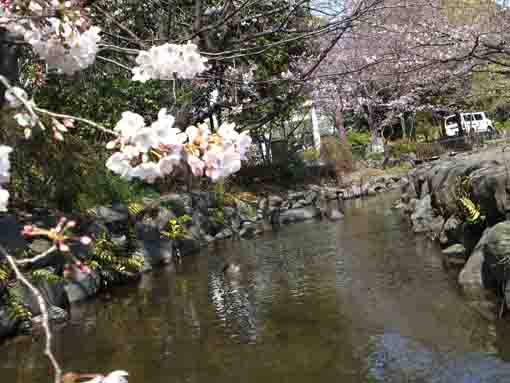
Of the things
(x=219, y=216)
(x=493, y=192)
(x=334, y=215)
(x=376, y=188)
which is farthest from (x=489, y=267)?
(x=376, y=188)

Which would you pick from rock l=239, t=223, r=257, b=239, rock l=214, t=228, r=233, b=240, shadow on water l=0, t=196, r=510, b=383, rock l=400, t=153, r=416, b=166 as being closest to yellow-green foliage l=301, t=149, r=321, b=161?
rock l=400, t=153, r=416, b=166

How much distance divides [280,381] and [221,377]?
0.45m

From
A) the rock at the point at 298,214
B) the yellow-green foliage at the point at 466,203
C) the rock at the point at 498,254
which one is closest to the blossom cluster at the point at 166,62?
the rock at the point at 498,254

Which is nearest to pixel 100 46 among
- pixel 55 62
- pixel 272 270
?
pixel 55 62

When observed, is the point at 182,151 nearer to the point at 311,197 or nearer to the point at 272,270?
the point at 272,270

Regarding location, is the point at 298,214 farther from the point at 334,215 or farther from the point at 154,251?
the point at 154,251

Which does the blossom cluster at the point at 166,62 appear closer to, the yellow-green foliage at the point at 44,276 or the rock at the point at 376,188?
the yellow-green foliage at the point at 44,276

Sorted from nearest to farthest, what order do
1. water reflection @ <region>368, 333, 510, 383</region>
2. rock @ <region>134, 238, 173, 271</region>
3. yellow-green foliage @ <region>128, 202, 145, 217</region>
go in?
1. water reflection @ <region>368, 333, 510, 383</region>
2. rock @ <region>134, 238, 173, 271</region>
3. yellow-green foliage @ <region>128, 202, 145, 217</region>

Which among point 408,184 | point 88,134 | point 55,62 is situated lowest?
point 408,184

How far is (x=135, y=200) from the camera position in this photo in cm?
1002

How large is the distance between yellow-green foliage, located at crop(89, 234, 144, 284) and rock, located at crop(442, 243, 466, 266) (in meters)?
4.00

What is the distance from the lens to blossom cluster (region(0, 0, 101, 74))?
6.91 feet

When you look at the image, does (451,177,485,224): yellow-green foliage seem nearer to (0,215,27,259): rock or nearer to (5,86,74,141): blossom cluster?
(0,215,27,259): rock

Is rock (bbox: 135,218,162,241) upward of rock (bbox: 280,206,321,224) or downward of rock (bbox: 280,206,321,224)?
upward
